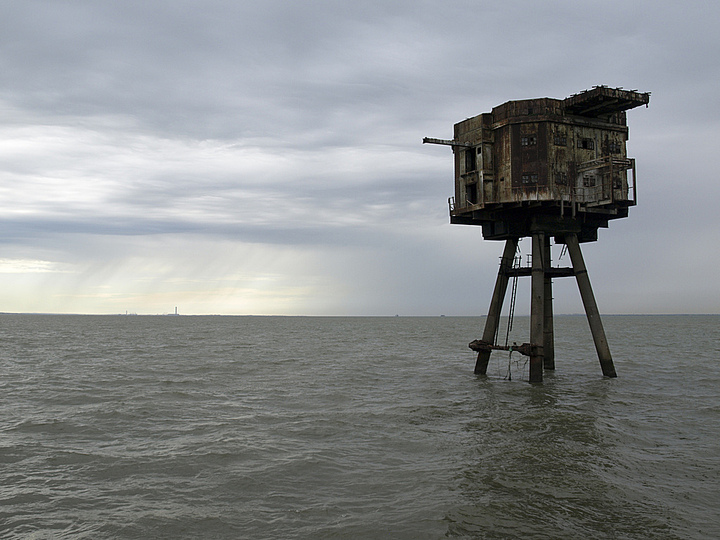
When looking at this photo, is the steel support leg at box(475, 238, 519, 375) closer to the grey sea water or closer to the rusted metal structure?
the rusted metal structure

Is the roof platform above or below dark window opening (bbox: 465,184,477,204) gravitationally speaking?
above

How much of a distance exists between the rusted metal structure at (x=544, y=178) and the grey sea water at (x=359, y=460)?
3.90 metres

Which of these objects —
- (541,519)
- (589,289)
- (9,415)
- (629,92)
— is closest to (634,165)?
(629,92)

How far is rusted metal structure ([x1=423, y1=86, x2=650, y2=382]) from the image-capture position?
22047 mm

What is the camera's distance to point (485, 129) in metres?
23.6

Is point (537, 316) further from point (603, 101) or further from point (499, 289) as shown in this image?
point (603, 101)

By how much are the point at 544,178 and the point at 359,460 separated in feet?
47.3

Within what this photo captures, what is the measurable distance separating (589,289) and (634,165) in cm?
514

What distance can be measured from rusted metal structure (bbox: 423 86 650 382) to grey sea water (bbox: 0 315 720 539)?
3903 millimetres

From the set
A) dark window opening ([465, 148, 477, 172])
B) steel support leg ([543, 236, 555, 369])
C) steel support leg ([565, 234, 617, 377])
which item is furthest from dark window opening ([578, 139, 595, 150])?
dark window opening ([465, 148, 477, 172])

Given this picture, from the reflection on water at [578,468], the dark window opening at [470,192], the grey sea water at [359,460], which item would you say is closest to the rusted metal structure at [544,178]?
the dark window opening at [470,192]

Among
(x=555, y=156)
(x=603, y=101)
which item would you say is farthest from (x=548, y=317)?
(x=603, y=101)

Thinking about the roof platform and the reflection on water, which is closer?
the reflection on water

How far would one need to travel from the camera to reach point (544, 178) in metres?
22.0
